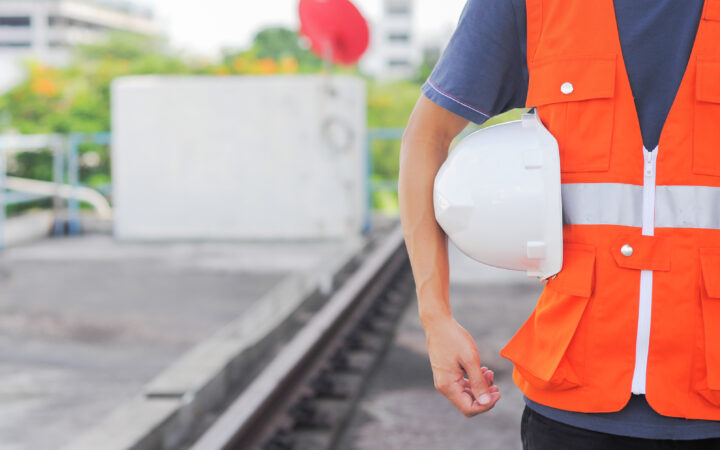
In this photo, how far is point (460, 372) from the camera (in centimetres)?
164

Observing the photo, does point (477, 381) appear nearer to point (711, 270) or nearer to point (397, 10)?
point (711, 270)

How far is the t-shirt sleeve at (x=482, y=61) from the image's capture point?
1629 millimetres

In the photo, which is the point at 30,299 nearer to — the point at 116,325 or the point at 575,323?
the point at 116,325

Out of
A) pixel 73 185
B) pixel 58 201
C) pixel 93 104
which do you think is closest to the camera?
pixel 73 185

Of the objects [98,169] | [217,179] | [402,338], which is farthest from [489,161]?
[98,169]

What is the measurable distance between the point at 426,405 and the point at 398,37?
Answer: 5575 inches

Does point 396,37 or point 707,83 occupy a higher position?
point 396,37

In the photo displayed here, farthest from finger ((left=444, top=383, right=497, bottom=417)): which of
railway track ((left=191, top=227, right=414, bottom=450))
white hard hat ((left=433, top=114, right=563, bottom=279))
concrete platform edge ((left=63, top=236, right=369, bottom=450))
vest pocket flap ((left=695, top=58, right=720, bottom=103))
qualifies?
concrete platform edge ((left=63, top=236, right=369, bottom=450))

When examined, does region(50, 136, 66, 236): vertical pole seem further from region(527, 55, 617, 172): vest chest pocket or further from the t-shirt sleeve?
region(527, 55, 617, 172): vest chest pocket

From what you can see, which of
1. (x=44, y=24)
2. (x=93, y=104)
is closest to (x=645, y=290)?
(x=93, y=104)


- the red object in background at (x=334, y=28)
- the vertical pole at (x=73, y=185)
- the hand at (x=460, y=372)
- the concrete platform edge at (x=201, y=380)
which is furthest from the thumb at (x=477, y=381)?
the vertical pole at (x=73, y=185)

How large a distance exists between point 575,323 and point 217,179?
1150cm

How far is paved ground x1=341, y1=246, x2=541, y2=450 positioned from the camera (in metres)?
4.58

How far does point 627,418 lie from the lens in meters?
1.53
